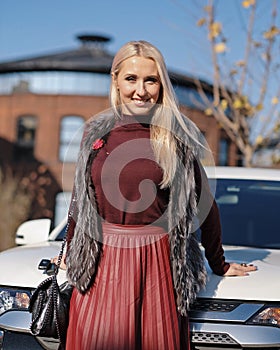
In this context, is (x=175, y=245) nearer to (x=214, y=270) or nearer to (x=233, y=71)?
(x=214, y=270)

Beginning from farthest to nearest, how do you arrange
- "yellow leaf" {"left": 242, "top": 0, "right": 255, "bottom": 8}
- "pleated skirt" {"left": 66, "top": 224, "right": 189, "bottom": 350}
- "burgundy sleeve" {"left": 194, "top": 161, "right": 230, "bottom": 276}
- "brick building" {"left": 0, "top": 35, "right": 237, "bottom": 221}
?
"brick building" {"left": 0, "top": 35, "right": 237, "bottom": 221} < "yellow leaf" {"left": 242, "top": 0, "right": 255, "bottom": 8} < "burgundy sleeve" {"left": 194, "top": 161, "right": 230, "bottom": 276} < "pleated skirt" {"left": 66, "top": 224, "right": 189, "bottom": 350}

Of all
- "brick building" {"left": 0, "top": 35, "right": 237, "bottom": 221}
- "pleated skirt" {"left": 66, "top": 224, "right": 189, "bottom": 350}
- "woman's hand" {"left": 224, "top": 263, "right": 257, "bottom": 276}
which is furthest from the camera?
"brick building" {"left": 0, "top": 35, "right": 237, "bottom": 221}

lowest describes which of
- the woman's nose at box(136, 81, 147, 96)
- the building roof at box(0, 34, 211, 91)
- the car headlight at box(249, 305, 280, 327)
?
the car headlight at box(249, 305, 280, 327)

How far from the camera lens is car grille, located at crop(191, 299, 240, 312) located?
2.79m

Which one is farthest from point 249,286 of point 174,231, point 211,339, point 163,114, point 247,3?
point 247,3

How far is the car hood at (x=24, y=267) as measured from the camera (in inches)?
119

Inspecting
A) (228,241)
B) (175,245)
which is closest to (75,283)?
(175,245)

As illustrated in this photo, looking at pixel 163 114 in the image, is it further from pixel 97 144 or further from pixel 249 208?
pixel 249 208

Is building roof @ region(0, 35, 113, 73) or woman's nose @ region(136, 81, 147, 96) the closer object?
woman's nose @ region(136, 81, 147, 96)

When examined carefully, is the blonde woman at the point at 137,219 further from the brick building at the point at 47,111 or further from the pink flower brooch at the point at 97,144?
the brick building at the point at 47,111

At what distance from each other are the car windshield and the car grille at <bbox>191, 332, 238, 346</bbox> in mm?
1441

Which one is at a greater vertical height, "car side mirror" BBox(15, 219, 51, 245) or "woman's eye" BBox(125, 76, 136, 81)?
"woman's eye" BBox(125, 76, 136, 81)

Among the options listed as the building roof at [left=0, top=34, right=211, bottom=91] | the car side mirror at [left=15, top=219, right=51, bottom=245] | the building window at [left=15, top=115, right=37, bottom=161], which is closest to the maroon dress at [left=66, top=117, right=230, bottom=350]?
the car side mirror at [left=15, top=219, right=51, bottom=245]

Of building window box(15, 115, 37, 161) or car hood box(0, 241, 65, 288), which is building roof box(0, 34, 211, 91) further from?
car hood box(0, 241, 65, 288)
